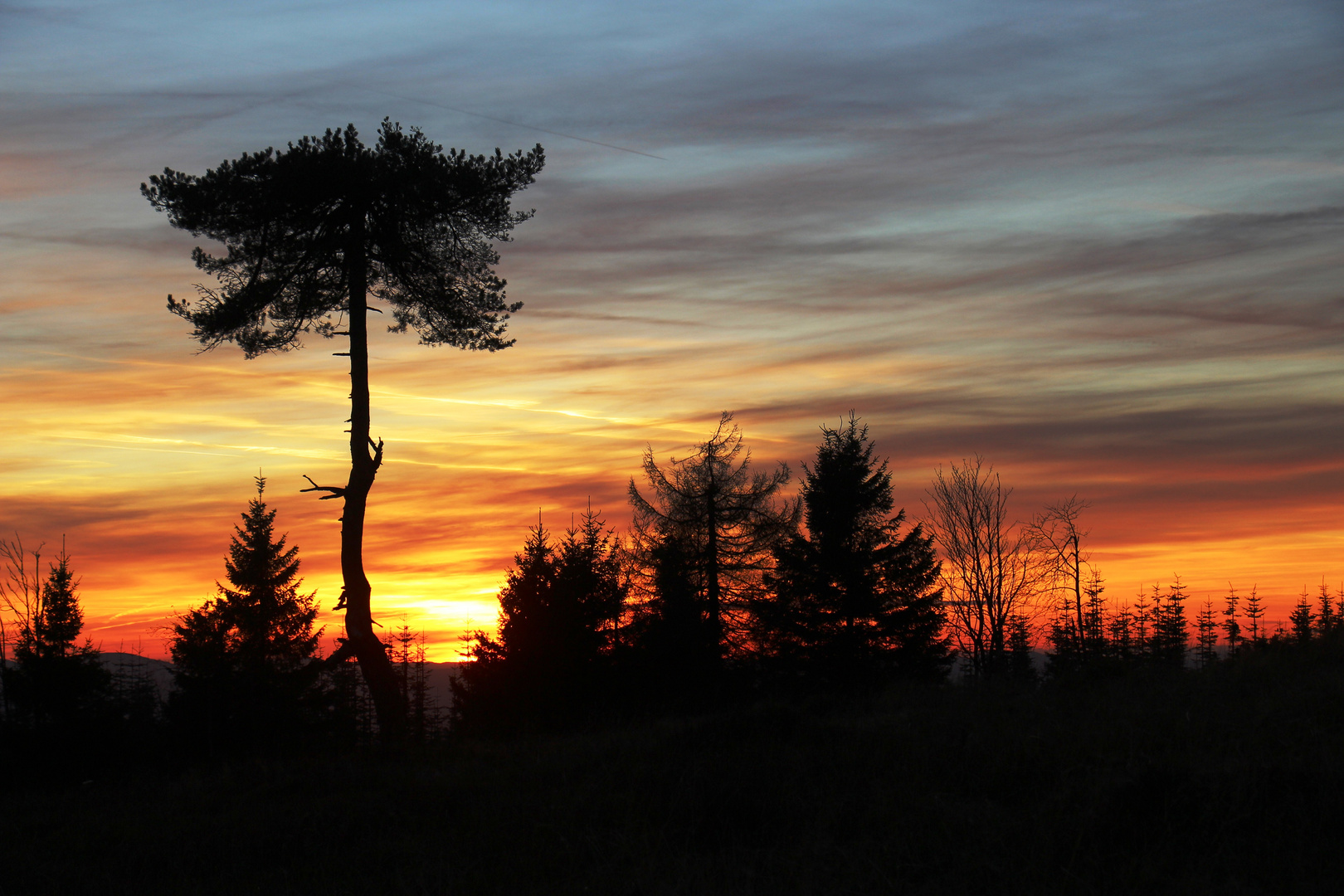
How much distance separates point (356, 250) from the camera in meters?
16.4

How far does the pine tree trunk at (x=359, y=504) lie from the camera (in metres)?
16.2

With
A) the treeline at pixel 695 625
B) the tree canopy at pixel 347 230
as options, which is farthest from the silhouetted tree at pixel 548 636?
the tree canopy at pixel 347 230

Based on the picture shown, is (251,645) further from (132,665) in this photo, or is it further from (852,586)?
(852,586)

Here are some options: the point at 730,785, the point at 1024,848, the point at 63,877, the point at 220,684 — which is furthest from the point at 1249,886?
the point at 220,684

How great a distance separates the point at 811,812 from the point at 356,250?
13297 millimetres

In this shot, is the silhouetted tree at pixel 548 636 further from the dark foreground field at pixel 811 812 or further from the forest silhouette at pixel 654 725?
the dark foreground field at pixel 811 812

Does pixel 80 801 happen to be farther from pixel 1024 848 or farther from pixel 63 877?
pixel 1024 848

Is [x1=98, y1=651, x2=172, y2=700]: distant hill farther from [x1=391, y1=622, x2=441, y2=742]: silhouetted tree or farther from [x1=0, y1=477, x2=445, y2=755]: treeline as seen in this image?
[x1=391, y1=622, x2=441, y2=742]: silhouetted tree

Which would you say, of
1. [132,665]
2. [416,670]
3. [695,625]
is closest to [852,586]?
[695,625]

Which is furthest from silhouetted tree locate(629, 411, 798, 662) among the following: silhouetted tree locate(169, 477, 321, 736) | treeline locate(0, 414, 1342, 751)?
silhouetted tree locate(169, 477, 321, 736)

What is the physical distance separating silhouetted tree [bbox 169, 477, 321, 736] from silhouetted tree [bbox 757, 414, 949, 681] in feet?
63.5

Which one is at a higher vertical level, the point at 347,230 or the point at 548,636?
the point at 347,230

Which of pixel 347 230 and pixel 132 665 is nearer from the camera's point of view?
pixel 347 230

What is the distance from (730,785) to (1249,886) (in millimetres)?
4464
